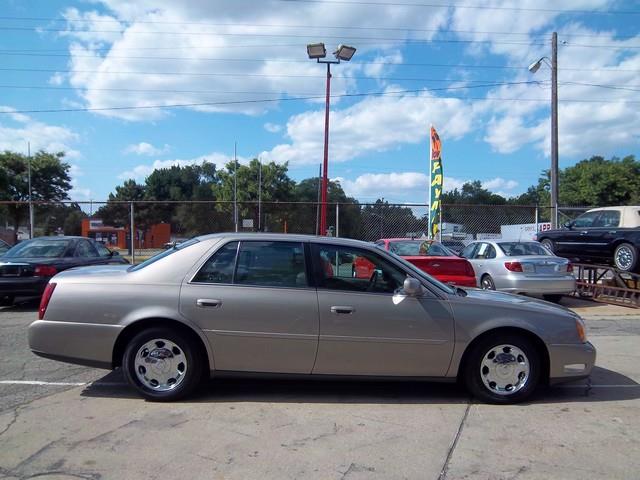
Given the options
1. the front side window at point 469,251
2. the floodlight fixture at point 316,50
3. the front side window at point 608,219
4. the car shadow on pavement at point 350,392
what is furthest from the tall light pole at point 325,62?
the car shadow on pavement at point 350,392

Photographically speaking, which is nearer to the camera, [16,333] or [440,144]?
[16,333]

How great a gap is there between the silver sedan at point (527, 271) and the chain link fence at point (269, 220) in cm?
560

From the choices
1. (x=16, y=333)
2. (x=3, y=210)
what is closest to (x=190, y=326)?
(x=16, y=333)

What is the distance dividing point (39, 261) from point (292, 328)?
288 inches

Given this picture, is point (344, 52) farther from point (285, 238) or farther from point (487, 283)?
point (285, 238)

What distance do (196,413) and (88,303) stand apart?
4.56 feet

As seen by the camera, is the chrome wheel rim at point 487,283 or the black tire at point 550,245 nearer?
the chrome wheel rim at point 487,283

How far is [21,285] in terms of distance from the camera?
32.2 feet

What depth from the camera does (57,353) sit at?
16.1ft

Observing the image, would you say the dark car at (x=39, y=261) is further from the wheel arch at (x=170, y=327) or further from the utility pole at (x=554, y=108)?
the utility pole at (x=554, y=108)

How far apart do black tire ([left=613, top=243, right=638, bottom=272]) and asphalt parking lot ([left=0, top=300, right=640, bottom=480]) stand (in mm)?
6546

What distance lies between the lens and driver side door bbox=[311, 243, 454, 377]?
4750mm

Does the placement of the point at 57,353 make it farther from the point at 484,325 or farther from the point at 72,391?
the point at 484,325

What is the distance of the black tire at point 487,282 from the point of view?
38.0 feet
